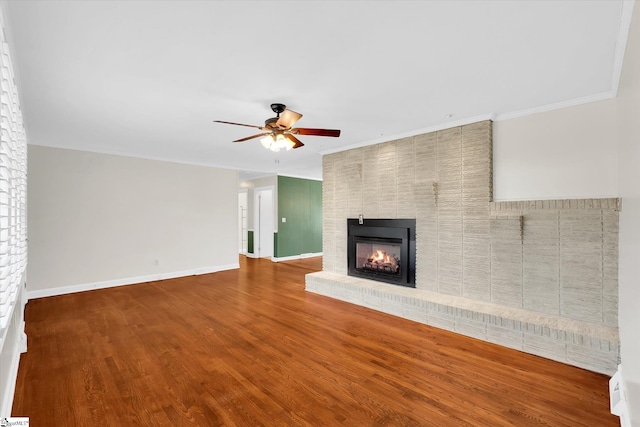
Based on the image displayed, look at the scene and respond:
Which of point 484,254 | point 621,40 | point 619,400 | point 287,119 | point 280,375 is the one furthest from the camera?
point 484,254

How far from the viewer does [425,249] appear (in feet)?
13.8

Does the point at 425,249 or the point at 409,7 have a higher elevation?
the point at 409,7

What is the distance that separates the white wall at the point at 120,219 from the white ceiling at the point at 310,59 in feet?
5.37

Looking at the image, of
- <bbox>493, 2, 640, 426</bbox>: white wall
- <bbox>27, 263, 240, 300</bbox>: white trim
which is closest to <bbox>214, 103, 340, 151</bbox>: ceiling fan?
<bbox>493, 2, 640, 426</bbox>: white wall

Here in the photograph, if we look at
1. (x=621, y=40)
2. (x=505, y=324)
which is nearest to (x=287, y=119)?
(x=621, y=40)

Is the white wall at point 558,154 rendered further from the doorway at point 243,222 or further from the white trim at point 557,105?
the doorway at point 243,222

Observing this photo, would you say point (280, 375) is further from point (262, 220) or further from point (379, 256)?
point (262, 220)

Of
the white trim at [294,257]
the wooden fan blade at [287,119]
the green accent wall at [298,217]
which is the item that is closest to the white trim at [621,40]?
the wooden fan blade at [287,119]

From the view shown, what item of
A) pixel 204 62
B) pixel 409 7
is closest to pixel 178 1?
pixel 204 62

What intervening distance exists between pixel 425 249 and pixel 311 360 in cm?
227

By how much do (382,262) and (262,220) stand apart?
5149mm

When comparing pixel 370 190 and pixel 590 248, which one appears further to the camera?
pixel 370 190

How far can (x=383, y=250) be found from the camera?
15.6ft

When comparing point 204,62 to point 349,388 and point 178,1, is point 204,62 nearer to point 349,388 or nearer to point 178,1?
point 178,1
